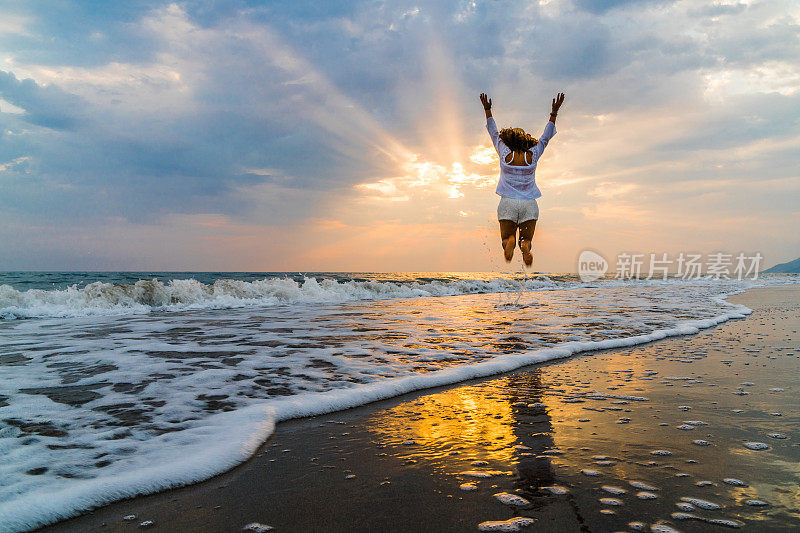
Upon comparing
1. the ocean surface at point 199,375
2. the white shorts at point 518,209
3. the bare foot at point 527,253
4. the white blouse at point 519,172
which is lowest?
the ocean surface at point 199,375

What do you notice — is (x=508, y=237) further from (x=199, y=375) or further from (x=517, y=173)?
(x=199, y=375)

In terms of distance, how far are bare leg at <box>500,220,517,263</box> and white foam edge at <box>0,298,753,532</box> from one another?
9.55ft

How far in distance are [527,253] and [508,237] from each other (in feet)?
1.51

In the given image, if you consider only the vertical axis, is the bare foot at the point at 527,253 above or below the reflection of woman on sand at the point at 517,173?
below

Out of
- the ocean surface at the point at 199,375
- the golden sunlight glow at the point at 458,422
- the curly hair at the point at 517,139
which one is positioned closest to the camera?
the ocean surface at the point at 199,375

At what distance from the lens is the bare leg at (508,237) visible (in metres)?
7.82

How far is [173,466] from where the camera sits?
2389 millimetres

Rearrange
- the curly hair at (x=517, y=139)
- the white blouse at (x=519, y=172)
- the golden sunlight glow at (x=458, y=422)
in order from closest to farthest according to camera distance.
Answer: the golden sunlight glow at (x=458, y=422) < the curly hair at (x=517, y=139) < the white blouse at (x=519, y=172)

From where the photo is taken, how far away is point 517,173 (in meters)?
7.56

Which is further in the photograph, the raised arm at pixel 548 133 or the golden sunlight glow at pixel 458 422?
the raised arm at pixel 548 133

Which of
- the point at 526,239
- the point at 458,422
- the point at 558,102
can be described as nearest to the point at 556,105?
the point at 558,102

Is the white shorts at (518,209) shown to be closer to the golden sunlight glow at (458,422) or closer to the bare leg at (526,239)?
the bare leg at (526,239)

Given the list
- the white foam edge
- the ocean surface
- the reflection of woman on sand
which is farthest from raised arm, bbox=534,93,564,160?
the white foam edge

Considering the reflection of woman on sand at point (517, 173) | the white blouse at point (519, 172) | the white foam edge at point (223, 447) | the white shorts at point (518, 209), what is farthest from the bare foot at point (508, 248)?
the white foam edge at point (223, 447)
